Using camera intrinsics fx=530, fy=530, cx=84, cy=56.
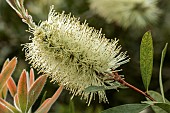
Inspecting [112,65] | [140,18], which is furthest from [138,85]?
[112,65]

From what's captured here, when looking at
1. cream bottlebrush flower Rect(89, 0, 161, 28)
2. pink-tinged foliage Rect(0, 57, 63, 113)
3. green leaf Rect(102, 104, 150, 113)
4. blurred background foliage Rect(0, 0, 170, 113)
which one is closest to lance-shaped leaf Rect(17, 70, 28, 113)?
pink-tinged foliage Rect(0, 57, 63, 113)

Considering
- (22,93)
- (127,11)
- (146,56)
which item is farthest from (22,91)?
(127,11)

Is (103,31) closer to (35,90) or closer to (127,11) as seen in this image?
(127,11)

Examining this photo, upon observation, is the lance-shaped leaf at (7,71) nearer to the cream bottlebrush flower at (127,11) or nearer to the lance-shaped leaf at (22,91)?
the lance-shaped leaf at (22,91)

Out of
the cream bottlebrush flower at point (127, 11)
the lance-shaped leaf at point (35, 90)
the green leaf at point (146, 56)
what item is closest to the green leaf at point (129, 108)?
the green leaf at point (146, 56)

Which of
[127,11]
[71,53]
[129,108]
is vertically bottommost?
[129,108]

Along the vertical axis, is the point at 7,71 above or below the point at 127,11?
below

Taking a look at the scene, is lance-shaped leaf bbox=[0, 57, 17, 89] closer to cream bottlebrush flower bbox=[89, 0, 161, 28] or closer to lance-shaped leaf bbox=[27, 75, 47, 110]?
lance-shaped leaf bbox=[27, 75, 47, 110]
